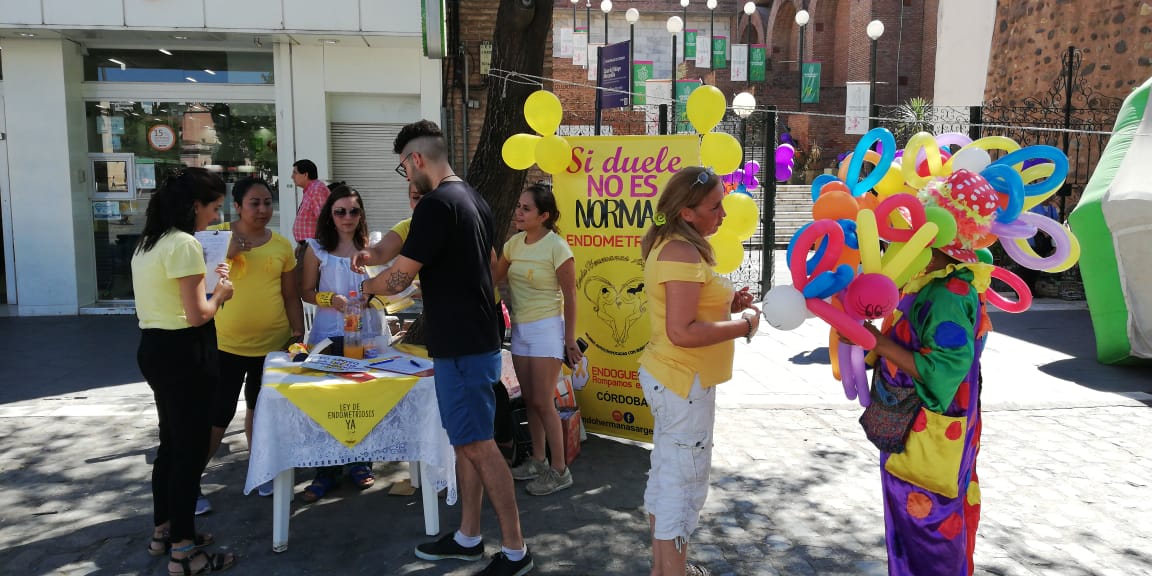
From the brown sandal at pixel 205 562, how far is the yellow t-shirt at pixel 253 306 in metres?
1.12

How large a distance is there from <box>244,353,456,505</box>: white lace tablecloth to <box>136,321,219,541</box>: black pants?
0.22 metres

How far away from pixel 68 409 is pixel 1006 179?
6.25 meters

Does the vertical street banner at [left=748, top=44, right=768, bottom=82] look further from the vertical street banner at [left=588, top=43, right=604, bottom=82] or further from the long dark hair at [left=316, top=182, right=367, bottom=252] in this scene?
the long dark hair at [left=316, top=182, right=367, bottom=252]

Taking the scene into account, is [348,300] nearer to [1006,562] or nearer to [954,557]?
[954,557]

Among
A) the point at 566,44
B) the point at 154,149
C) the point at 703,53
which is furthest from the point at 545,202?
the point at 703,53

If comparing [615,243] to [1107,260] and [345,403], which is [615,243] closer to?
[345,403]

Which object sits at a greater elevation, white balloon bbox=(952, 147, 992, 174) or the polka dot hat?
white balloon bbox=(952, 147, 992, 174)

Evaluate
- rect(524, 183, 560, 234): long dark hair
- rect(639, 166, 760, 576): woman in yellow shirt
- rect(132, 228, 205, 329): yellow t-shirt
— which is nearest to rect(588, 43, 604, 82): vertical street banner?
rect(524, 183, 560, 234): long dark hair

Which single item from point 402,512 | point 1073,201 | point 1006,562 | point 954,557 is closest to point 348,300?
point 402,512

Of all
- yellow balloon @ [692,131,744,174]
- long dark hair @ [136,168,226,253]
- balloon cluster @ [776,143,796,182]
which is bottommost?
long dark hair @ [136,168,226,253]

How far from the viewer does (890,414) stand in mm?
2840

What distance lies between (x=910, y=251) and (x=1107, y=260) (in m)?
Result: 6.15

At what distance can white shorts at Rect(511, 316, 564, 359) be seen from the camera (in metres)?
4.56

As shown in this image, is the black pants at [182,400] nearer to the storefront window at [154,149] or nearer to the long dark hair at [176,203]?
the long dark hair at [176,203]
